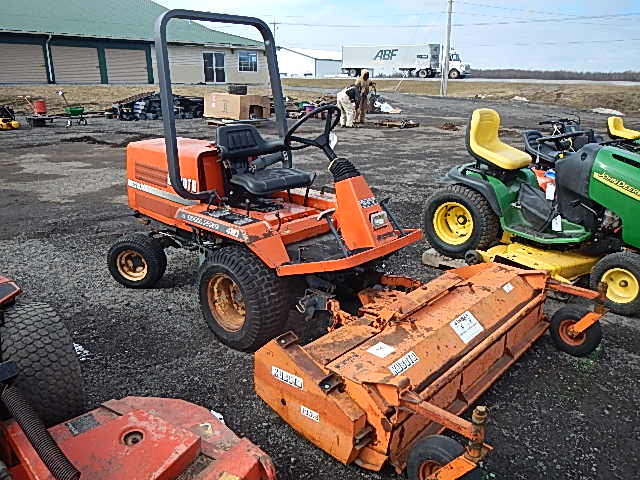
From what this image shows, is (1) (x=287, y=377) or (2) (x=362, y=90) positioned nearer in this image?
(1) (x=287, y=377)

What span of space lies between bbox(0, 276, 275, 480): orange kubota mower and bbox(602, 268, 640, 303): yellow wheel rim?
3.18 m

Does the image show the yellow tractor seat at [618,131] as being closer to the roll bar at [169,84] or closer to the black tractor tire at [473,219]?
the black tractor tire at [473,219]

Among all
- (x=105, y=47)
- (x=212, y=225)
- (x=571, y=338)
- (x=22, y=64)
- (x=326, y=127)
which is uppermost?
(x=105, y=47)

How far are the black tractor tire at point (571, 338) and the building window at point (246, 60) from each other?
3177 centimetres

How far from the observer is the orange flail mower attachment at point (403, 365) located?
2318mm

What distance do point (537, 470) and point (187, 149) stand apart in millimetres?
3019

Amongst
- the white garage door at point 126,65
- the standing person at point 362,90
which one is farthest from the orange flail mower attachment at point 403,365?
the white garage door at point 126,65

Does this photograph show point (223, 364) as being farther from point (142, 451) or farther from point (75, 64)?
point (75, 64)

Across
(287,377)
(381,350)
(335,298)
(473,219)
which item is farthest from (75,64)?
(381,350)

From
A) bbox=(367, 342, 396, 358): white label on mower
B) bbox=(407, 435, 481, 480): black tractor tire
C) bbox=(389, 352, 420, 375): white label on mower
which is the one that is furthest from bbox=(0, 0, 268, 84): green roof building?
bbox=(407, 435, 481, 480): black tractor tire

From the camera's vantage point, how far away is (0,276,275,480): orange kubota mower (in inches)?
72.7

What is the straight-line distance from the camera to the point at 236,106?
16.0 metres

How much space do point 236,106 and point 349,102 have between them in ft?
11.0

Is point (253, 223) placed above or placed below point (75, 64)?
below
